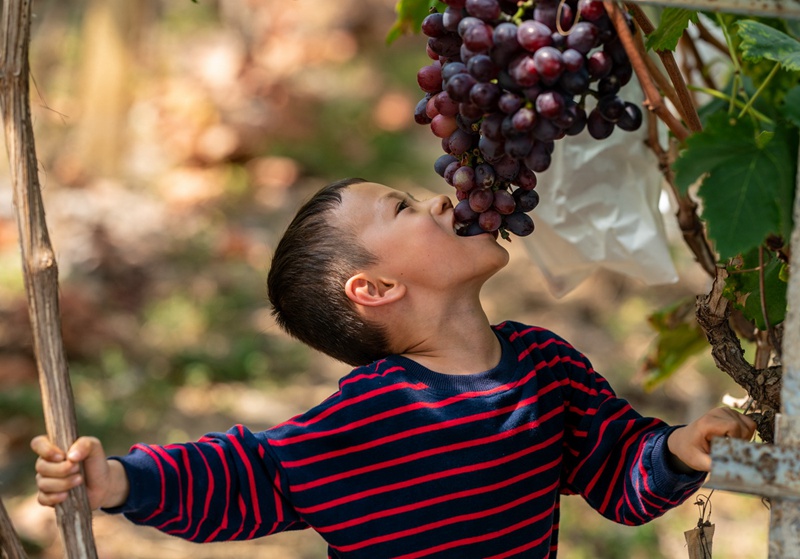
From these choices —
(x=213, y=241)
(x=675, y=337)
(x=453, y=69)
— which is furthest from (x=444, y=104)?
(x=213, y=241)

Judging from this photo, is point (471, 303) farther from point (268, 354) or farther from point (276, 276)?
point (268, 354)

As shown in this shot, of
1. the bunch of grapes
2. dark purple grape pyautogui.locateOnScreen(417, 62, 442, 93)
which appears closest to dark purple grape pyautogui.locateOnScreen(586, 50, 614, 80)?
the bunch of grapes

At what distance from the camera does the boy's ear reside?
1.39 metres

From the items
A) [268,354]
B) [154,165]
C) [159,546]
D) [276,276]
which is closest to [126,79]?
[154,165]

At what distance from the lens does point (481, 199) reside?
3.92ft

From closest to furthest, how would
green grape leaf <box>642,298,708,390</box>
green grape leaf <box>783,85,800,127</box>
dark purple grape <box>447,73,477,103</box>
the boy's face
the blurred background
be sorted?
green grape leaf <box>783,85,800,127</box>
dark purple grape <box>447,73,477,103</box>
the boy's face
green grape leaf <box>642,298,708,390</box>
the blurred background

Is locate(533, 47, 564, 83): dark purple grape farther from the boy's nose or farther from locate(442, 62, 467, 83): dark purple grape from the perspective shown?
the boy's nose

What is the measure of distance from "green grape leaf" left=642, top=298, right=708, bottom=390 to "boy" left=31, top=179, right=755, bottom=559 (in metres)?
0.51

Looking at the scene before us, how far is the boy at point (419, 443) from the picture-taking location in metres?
1.23

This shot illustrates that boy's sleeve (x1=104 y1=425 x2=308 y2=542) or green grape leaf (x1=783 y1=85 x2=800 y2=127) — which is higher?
green grape leaf (x1=783 y1=85 x2=800 y2=127)

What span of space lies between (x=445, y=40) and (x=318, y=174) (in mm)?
5450

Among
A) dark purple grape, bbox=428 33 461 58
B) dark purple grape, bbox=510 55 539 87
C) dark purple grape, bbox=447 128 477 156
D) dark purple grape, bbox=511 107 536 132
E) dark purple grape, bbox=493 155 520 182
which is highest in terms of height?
dark purple grape, bbox=428 33 461 58

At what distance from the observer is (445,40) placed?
1.06m

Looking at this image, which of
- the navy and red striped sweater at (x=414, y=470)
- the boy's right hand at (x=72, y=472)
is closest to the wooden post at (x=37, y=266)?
the boy's right hand at (x=72, y=472)
